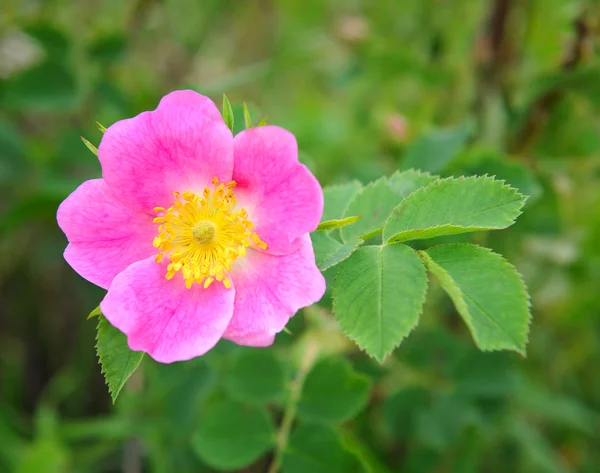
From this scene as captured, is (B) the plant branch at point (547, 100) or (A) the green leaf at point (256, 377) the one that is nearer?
(A) the green leaf at point (256, 377)

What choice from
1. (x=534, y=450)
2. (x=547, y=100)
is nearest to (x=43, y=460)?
(x=534, y=450)

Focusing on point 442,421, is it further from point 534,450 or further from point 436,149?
point 436,149

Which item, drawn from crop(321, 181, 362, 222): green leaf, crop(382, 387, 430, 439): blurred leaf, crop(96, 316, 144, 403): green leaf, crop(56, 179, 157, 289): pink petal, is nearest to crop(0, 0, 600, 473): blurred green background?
crop(382, 387, 430, 439): blurred leaf

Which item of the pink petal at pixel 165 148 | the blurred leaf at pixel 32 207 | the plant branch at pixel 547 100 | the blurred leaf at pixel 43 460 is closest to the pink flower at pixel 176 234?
the pink petal at pixel 165 148

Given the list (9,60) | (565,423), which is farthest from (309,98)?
(565,423)

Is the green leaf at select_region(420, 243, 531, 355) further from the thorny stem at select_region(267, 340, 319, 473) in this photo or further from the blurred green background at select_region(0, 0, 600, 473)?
the thorny stem at select_region(267, 340, 319, 473)

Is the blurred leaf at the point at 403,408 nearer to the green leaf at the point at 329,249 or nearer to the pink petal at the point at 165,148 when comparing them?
the green leaf at the point at 329,249
